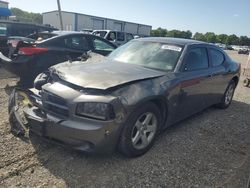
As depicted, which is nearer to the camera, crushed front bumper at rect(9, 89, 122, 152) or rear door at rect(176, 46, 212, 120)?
crushed front bumper at rect(9, 89, 122, 152)

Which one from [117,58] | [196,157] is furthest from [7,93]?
[196,157]

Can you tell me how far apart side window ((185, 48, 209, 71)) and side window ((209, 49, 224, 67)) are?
0.31 metres

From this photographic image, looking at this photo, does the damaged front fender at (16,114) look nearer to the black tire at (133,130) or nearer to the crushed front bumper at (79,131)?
the crushed front bumper at (79,131)

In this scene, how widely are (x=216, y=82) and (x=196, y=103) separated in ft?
3.16

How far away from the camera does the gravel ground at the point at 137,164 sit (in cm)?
298

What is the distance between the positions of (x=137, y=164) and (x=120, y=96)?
95 centimetres

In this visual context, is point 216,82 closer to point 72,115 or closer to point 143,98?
point 143,98

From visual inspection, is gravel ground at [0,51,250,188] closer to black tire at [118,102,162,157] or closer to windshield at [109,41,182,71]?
black tire at [118,102,162,157]

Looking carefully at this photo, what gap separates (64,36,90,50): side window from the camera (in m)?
6.88

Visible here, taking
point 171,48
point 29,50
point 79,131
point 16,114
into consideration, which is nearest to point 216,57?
point 171,48

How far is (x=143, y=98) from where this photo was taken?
328 centimetres

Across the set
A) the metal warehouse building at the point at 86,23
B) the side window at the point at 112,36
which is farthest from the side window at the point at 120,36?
the metal warehouse building at the point at 86,23

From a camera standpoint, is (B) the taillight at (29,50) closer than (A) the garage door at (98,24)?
Yes

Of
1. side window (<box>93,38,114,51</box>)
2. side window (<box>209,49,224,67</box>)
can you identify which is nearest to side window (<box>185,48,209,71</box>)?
side window (<box>209,49,224,67</box>)
